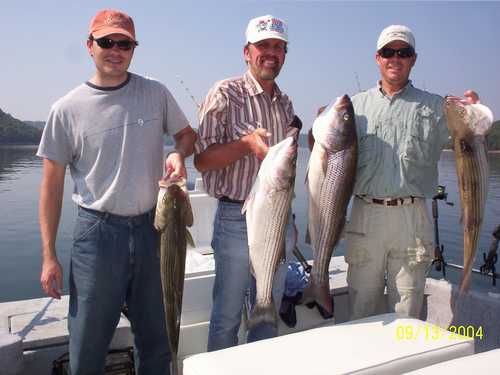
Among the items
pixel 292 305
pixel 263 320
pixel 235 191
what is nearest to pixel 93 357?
pixel 263 320

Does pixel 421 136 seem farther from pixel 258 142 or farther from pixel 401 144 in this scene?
pixel 258 142

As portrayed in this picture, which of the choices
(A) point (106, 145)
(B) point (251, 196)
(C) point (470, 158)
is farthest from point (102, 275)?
(C) point (470, 158)

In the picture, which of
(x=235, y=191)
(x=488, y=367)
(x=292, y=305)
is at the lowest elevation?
(x=292, y=305)

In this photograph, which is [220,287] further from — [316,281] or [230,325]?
[316,281]

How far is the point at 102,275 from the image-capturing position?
10.3ft

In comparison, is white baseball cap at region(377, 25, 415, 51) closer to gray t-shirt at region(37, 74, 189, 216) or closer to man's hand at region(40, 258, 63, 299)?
gray t-shirt at region(37, 74, 189, 216)

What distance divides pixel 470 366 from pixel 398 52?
2.51m

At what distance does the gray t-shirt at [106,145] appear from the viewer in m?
3.14

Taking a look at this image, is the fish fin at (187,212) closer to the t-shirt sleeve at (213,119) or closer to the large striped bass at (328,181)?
the t-shirt sleeve at (213,119)

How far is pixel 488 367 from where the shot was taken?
2.28 meters

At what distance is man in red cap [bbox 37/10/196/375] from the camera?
3.14 metres

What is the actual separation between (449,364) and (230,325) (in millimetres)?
1702
